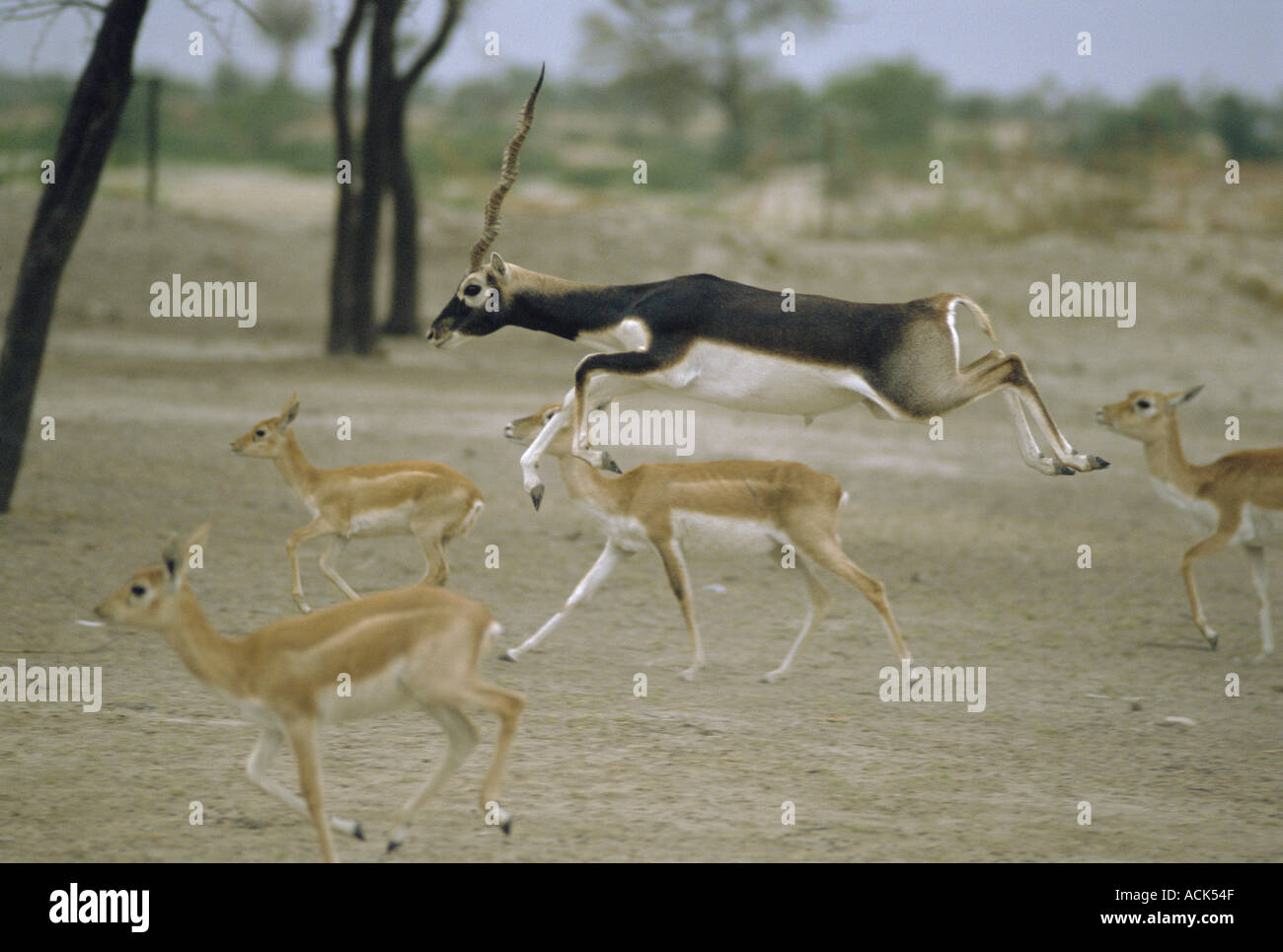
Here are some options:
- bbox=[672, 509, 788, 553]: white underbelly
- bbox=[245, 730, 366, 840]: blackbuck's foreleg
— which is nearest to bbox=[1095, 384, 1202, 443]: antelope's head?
bbox=[672, 509, 788, 553]: white underbelly

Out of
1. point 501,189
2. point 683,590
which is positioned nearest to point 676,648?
point 683,590

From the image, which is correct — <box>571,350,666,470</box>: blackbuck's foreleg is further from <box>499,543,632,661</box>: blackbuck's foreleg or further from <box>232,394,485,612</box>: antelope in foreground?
<box>232,394,485,612</box>: antelope in foreground

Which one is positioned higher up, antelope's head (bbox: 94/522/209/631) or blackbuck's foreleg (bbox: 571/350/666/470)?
blackbuck's foreleg (bbox: 571/350/666/470)

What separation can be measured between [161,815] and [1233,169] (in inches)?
482

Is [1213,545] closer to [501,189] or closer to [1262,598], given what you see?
[1262,598]

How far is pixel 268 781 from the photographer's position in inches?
202

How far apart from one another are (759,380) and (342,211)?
12616mm

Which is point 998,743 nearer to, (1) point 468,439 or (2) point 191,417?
(1) point 468,439

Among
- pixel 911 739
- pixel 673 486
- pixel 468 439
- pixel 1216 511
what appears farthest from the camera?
pixel 468 439

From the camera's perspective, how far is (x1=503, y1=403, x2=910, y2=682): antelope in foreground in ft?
26.0

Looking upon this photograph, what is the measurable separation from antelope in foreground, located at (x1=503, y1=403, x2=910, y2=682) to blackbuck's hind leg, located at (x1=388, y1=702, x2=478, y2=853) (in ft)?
8.53

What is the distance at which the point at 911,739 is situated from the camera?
6.88 meters

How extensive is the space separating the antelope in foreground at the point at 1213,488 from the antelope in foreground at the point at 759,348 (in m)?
2.54
